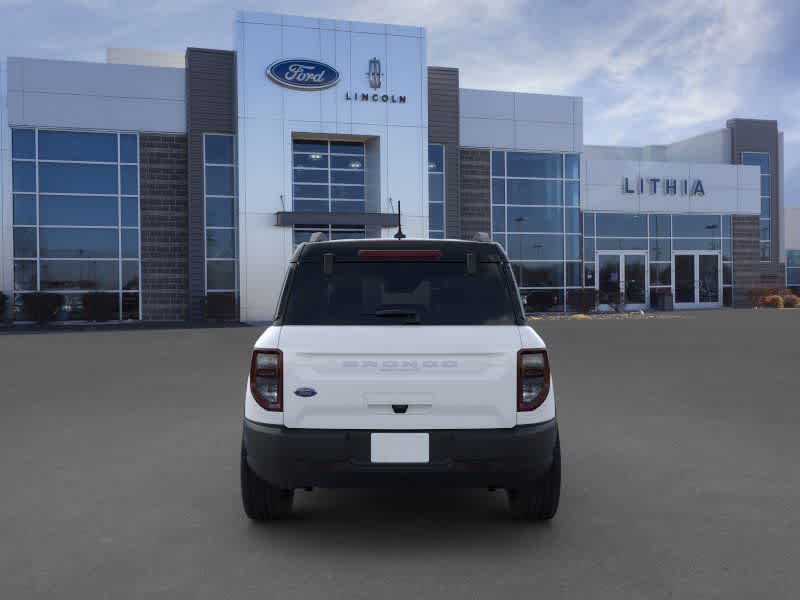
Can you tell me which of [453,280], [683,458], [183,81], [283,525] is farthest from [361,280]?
[183,81]

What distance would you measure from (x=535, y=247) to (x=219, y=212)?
13151mm

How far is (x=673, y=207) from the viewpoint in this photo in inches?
1436

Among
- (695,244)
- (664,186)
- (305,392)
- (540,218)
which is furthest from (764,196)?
(305,392)

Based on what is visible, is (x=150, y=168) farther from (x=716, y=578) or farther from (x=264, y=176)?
(x=716, y=578)

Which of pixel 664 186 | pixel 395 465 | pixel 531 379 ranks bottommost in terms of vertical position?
pixel 395 465

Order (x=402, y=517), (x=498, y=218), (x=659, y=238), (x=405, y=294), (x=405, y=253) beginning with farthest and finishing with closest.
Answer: (x=659, y=238) → (x=498, y=218) → (x=402, y=517) → (x=405, y=294) → (x=405, y=253)

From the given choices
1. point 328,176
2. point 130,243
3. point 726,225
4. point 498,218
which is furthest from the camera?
point 726,225

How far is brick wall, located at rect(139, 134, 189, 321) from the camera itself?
27.8 meters

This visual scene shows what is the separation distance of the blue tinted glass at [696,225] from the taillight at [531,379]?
34.8m

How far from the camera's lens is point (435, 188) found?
31.0m

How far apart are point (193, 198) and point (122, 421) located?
67.3ft

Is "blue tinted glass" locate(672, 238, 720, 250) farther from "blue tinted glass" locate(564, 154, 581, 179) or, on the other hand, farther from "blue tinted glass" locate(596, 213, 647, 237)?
"blue tinted glass" locate(564, 154, 581, 179)

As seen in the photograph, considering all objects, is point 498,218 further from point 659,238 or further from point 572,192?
point 659,238

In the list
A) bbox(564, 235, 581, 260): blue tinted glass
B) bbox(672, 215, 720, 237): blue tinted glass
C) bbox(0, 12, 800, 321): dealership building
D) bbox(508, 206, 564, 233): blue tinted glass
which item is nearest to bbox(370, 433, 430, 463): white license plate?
bbox(0, 12, 800, 321): dealership building
